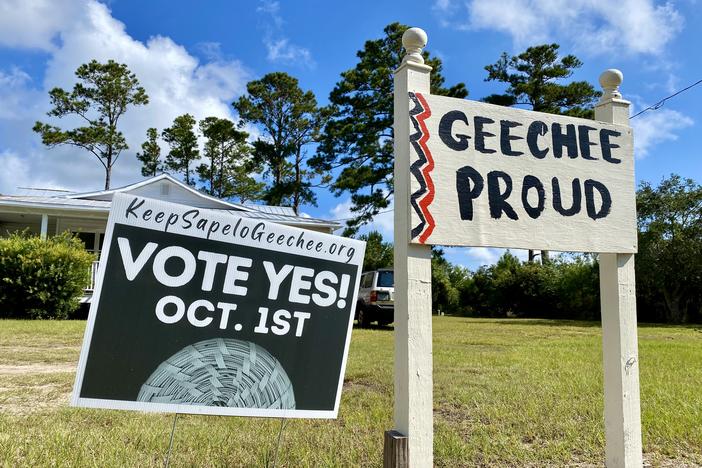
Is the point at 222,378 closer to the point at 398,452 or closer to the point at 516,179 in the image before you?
the point at 398,452

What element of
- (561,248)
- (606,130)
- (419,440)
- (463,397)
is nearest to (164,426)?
(419,440)

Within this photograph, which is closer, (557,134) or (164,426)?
(557,134)

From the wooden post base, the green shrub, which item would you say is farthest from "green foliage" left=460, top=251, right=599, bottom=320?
the wooden post base

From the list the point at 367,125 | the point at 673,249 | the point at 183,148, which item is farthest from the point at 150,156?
the point at 673,249

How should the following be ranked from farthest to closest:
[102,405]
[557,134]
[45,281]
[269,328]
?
[45,281]
[557,134]
[269,328]
[102,405]

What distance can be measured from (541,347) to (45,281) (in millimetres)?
11913

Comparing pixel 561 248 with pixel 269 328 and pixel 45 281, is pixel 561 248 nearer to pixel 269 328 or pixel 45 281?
pixel 269 328

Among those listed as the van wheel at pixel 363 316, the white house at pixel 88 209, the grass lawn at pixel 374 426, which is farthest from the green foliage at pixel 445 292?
the grass lawn at pixel 374 426

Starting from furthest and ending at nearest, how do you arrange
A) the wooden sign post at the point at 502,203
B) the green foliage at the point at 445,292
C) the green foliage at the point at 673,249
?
the green foliage at the point at 445,292, the green foliage at the point at 673,249, the wooden sign post at the point at 502,203

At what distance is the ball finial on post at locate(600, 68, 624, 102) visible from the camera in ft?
10.7

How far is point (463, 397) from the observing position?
5.00 m

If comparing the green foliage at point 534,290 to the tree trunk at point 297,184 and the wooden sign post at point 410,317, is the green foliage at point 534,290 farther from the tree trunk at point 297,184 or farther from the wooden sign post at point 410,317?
the wooden sign post at point 410,317

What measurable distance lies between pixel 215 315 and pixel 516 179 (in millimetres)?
1678

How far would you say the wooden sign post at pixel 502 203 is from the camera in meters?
2.48
